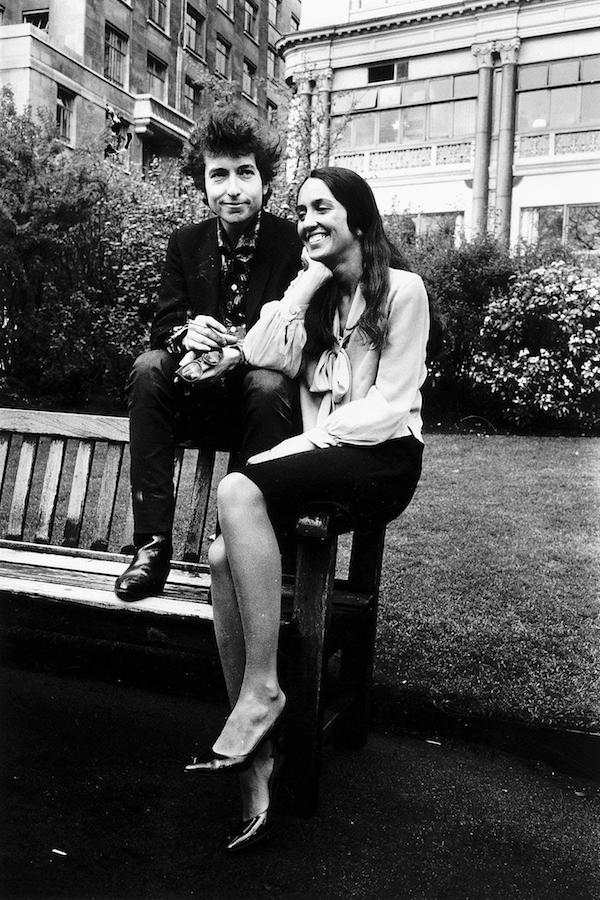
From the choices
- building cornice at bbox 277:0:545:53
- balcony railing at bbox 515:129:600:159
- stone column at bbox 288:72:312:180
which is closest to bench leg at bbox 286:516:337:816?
stone column at bbox 288:72:312:180

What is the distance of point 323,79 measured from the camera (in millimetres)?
21469

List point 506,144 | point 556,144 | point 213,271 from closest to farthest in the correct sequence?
point 213,271, point 556,144, point 506,144

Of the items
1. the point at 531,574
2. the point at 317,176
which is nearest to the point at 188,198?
the point at 531,574

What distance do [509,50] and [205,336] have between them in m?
21.4

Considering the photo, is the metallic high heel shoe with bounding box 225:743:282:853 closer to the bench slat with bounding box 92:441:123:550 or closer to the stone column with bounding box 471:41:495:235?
the bench slat with bounding box 92:441:123:550

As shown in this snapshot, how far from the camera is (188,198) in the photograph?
1038 centimetres

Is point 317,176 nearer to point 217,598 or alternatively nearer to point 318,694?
point 217,598

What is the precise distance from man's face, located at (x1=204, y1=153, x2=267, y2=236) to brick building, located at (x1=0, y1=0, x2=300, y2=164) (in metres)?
6.87

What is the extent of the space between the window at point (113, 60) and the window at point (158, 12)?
565 millimetres

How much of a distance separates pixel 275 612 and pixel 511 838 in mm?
945

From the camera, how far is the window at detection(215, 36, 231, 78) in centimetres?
1091

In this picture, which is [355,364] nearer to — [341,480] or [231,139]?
[341,480]

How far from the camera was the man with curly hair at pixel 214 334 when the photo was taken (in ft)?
8.22

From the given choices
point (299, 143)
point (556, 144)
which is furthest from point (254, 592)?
point (556, 144)
